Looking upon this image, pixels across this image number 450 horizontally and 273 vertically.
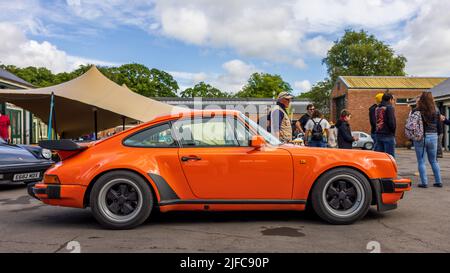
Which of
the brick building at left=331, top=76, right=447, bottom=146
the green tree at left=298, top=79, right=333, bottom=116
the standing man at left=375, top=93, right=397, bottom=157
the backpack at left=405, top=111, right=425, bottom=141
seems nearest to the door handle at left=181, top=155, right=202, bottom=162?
the standing man at left=375, top=93, right=397, bottom=157

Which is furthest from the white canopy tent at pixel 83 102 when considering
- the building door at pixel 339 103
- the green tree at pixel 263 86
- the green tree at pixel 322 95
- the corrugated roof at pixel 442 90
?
the green tree at pixel 263 86

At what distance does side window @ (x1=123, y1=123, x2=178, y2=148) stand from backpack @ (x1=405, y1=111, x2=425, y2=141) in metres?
4.89

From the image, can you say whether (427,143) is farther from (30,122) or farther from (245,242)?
(30,122)

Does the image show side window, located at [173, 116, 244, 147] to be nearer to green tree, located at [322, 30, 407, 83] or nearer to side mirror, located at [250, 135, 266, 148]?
side mirror, located at [250, 135, 266, 148]

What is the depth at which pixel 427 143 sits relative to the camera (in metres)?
7.65

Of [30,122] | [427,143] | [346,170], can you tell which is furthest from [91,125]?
[30,122]

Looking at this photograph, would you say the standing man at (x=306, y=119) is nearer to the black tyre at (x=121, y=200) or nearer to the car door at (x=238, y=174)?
the car door at (x=238, y=174)

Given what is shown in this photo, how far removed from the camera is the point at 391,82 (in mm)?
39469

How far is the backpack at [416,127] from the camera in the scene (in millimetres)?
7609

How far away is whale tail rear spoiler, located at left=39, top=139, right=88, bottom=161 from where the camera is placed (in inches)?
181

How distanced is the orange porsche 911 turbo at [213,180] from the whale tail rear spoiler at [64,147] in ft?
0.03

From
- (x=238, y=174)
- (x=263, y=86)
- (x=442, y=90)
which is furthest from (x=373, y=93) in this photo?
(x=263, y=86)

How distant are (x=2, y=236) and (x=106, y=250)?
1314 millimetres
